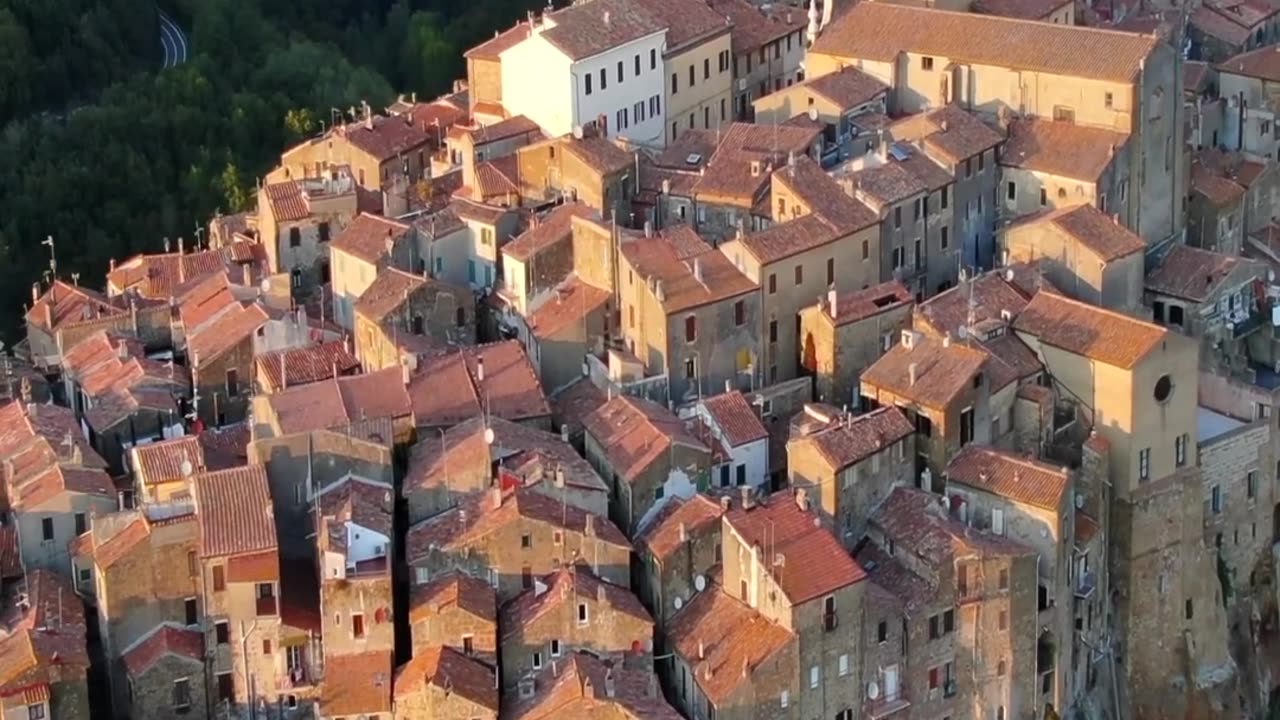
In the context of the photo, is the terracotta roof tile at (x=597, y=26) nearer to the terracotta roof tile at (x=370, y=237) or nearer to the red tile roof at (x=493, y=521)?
the terracotta roof tile at (x=370, y=237)

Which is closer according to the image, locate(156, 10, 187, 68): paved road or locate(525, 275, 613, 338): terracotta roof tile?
locate(525, 275, 613, 338): terracotta roof tile

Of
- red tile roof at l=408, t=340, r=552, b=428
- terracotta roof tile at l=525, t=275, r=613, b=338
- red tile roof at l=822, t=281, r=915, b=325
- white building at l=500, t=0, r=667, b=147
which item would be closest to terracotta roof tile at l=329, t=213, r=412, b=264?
terracotta roof tile at l=525, t=275, r=613, b=338

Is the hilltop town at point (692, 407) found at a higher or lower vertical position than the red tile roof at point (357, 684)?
higher

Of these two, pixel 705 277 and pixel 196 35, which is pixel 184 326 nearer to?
pixel 705 277

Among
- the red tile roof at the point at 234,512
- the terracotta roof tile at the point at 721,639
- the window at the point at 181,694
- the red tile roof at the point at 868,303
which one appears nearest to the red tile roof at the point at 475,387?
the red tile roof at the point at 234,512

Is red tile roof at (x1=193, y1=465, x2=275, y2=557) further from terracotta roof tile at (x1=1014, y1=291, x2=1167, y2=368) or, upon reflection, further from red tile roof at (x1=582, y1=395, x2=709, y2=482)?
terracotta roof tile at (x1=1014, y1=291, x2=1167, y2=368)

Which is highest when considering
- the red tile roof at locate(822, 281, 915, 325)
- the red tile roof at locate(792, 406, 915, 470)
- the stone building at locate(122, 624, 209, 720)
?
the red tile roof at locate(822, 281, 915, 325)
